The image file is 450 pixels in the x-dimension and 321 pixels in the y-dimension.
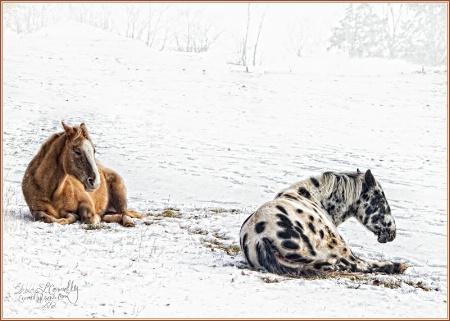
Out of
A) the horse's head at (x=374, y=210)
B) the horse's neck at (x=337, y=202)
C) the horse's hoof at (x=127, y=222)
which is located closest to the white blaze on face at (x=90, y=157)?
the horse's hoof at (x=127, y=222)

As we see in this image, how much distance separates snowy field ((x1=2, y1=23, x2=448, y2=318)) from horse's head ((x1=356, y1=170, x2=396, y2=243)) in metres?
0.47

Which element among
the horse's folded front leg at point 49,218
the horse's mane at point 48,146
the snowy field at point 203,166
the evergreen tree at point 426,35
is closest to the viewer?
the snowy field at point 203,166

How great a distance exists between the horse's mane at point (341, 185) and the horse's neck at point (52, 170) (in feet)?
14.2

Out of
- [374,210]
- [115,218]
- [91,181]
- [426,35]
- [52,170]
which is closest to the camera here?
[374,210]

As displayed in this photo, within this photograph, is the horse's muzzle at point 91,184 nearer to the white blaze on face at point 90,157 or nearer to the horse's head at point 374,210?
the white blaze on face at point 90,157

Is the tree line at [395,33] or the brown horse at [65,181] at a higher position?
the tree line at [395,33]

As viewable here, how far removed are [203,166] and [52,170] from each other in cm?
948

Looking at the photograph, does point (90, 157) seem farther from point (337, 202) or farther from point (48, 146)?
point (337, 202)

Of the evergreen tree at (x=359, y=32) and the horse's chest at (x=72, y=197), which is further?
the evergreen tree at (x=359, y=32)

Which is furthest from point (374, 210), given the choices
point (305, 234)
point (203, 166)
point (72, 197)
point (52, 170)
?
point (203, 166)

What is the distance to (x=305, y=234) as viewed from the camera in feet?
21.8

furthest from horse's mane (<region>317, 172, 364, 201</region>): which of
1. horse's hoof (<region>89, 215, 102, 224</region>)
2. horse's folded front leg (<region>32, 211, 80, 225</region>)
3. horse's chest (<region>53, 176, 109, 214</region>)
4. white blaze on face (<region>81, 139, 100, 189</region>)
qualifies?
horse's folded front leg (<region>32, 211, 80, 225</region>)

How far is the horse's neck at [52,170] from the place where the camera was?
29.3 ft

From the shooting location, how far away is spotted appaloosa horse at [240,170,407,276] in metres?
6.50
